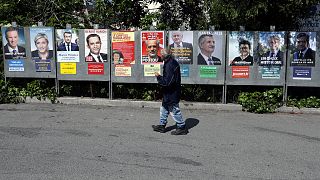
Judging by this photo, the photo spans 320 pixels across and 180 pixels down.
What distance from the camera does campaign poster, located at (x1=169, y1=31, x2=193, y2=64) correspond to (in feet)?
33.5

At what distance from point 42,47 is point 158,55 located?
119 inches

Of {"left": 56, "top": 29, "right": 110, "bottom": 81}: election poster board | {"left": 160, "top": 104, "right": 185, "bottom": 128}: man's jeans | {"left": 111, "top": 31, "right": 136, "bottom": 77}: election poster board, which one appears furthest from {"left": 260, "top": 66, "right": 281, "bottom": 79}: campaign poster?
{"left": 56, "top": 29, "right": 110, "bottom": 81}: election poster board

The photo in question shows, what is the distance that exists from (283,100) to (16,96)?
6.73m

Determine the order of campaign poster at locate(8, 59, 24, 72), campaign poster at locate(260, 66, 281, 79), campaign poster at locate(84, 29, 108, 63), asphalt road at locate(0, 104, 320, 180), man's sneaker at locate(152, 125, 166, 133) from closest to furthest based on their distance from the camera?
asphalt road at locate(0, 104, 320, 180)
man's sneaker at locate(152, 125, 166, 133)
campaign poster at locate(260, 66, 281, 79)
campaign poster at locate(84, 29, 108, 63)
campaign poster at locate(8, 59, 24, 72)

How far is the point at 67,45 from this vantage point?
10.6 m

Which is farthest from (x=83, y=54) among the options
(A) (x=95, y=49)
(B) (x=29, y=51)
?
(B) (x=29, y=51)

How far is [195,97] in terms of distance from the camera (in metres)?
10.6

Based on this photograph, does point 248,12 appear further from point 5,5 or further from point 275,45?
point 5,5

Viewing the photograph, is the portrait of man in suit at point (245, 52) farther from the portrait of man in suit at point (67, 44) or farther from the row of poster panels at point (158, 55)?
the portrait of man in suit at point (67, 44)

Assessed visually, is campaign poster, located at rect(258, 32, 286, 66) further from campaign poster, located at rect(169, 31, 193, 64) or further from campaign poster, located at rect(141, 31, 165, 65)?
campaign poster, located at rect(141, 31, 165, 65)

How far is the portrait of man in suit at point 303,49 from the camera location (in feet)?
32.5

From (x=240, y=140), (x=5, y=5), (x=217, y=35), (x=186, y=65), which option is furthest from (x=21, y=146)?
(x=5, y=5)

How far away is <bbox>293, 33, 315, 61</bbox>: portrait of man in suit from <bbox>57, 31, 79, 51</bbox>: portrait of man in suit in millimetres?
5457

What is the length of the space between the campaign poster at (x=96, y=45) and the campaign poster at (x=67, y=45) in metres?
0.27
